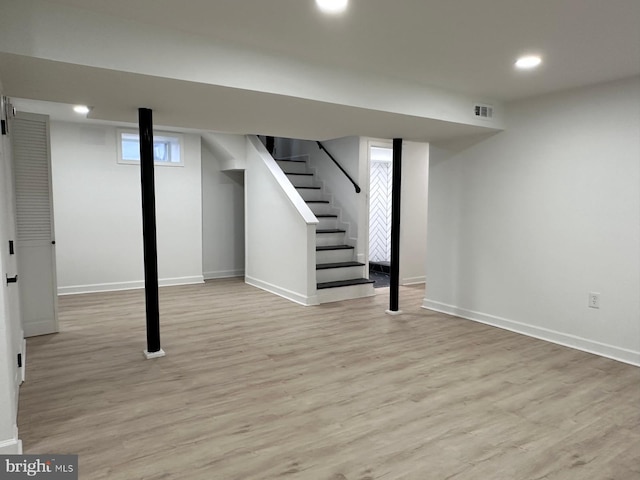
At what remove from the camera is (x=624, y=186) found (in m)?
3.50

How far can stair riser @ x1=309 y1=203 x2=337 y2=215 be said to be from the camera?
22.1ft

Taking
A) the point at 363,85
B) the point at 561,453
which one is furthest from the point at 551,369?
the point at 363,85

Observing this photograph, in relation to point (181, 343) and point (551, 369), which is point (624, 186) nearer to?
point (551, 369)

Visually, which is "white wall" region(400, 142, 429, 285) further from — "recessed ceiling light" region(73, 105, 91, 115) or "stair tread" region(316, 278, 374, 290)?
"recessed ceiling light" region(73, 105, 91, 115)

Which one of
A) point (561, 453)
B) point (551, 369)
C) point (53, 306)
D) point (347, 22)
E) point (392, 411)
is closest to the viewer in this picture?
point (561, 453)

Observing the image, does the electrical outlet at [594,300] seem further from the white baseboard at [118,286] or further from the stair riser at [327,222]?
the white baseboard at [118,286]

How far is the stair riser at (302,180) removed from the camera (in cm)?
701

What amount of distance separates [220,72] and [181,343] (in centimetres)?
Answer: 241

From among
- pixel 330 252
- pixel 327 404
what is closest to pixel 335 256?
pixel 330 252

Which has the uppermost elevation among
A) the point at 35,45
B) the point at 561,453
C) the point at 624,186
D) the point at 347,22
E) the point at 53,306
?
the point at 347,22

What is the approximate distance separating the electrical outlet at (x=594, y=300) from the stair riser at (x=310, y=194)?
421 cm

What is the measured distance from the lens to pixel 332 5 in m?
2.24

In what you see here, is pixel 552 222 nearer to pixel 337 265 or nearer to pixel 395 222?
pixel 395 222

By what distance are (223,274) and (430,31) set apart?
561 cm
